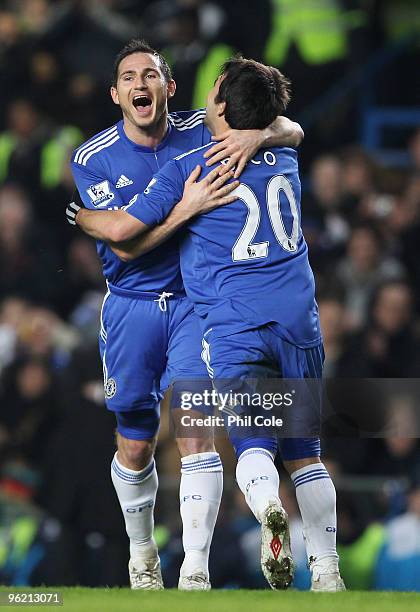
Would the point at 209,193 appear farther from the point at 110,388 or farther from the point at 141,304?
the point at 110,388

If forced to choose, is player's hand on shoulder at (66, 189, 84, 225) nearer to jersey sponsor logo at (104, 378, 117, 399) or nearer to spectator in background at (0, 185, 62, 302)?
jersey sponsor logo at (104, 378, 117, 399)

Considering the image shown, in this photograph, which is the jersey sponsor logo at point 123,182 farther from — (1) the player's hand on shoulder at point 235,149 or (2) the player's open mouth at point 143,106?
(1) the player's hand on shoulder at point 235,149

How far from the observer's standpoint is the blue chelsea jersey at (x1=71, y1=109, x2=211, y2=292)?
5.64 meters

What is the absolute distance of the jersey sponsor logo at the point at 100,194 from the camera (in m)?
5.54

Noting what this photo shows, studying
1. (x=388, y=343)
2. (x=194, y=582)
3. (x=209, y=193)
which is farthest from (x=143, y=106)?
(x=388, y=343)

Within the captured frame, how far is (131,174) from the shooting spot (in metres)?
5.67

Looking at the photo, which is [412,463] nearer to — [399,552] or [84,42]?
[399,552]

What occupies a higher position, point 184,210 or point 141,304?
point 184,210

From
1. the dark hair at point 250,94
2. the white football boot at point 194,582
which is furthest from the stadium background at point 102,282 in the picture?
the dark hair at point 250,94

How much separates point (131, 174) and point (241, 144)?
2.40ft

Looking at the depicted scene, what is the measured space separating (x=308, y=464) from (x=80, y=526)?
11.1 ft

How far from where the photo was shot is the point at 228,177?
16.6 feet

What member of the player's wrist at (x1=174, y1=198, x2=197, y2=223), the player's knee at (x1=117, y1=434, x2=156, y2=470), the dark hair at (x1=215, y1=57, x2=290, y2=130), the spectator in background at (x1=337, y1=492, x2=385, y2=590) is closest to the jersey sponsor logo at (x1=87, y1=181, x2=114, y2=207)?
the player's wrist at (x1=174, y1=198, x2=197, y2=223)

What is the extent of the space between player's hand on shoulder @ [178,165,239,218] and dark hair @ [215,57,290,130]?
0.23 metres
